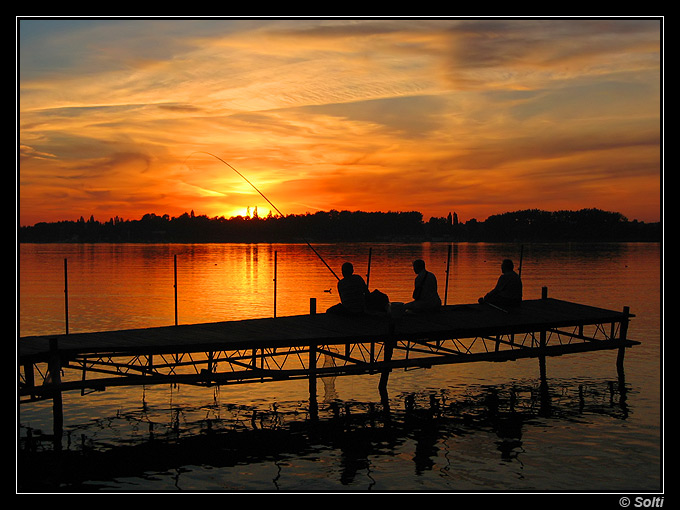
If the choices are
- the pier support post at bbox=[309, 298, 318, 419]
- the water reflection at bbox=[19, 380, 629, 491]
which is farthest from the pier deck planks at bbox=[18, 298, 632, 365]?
the water reflection at bbox=[19, 380, 629, 491]

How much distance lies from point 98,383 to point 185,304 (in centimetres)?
4243

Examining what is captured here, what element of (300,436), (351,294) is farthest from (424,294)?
(300,436)

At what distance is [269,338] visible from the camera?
18078 mm

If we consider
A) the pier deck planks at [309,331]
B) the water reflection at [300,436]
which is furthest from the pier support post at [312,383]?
the pier deck planks at [309,331]

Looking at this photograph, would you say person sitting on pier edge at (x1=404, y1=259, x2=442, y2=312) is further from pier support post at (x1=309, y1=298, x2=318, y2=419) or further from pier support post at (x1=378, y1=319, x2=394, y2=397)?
pier support post at (x1=309, y1=298, x2=318, y2=419)

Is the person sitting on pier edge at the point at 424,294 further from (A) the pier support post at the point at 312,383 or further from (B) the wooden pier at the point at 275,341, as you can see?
Answer: (A) the pier support post at the point at 312,383

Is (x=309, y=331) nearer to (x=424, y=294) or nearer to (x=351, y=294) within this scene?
(x=351, y=294)

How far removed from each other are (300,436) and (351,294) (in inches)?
181

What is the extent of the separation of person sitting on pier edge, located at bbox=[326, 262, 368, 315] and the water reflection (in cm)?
297

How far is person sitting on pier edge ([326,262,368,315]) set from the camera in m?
20.5

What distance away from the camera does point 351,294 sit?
20891mm

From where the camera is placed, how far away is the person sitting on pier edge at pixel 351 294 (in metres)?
20.5
